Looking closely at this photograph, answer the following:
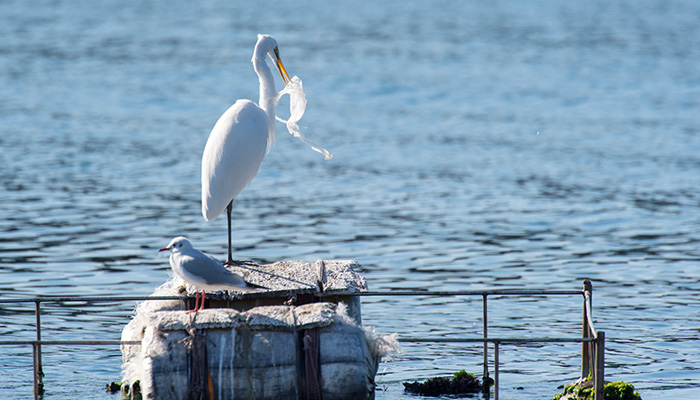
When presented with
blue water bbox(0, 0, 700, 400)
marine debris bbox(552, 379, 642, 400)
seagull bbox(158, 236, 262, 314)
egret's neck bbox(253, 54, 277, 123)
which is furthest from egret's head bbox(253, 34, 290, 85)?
marine debris bbox(552, 379, 642, 400)

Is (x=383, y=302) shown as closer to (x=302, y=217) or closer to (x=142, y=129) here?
(x=302, y=217)

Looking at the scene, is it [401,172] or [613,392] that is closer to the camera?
[613,392]

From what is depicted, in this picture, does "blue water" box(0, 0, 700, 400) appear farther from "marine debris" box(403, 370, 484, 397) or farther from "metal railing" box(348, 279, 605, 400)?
"metal railing" box(348, 279, 605, 400)

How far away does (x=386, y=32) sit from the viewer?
1590 inches

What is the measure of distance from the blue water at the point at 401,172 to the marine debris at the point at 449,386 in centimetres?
20

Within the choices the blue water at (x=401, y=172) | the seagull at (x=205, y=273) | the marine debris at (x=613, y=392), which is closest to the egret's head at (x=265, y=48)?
the blue water at (x=401, y=172)

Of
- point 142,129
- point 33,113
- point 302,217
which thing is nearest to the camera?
point 302,217

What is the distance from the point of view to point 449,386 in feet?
29.6

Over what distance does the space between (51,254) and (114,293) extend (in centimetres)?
258

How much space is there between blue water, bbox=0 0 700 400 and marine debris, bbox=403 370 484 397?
0.66 feet

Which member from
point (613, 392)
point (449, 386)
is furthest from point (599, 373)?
point (449, 386)

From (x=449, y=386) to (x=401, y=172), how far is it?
12.5 meters

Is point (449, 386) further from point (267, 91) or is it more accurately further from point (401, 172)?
point (401, 172)

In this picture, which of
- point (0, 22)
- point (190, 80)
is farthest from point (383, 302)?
point (0, 22)
